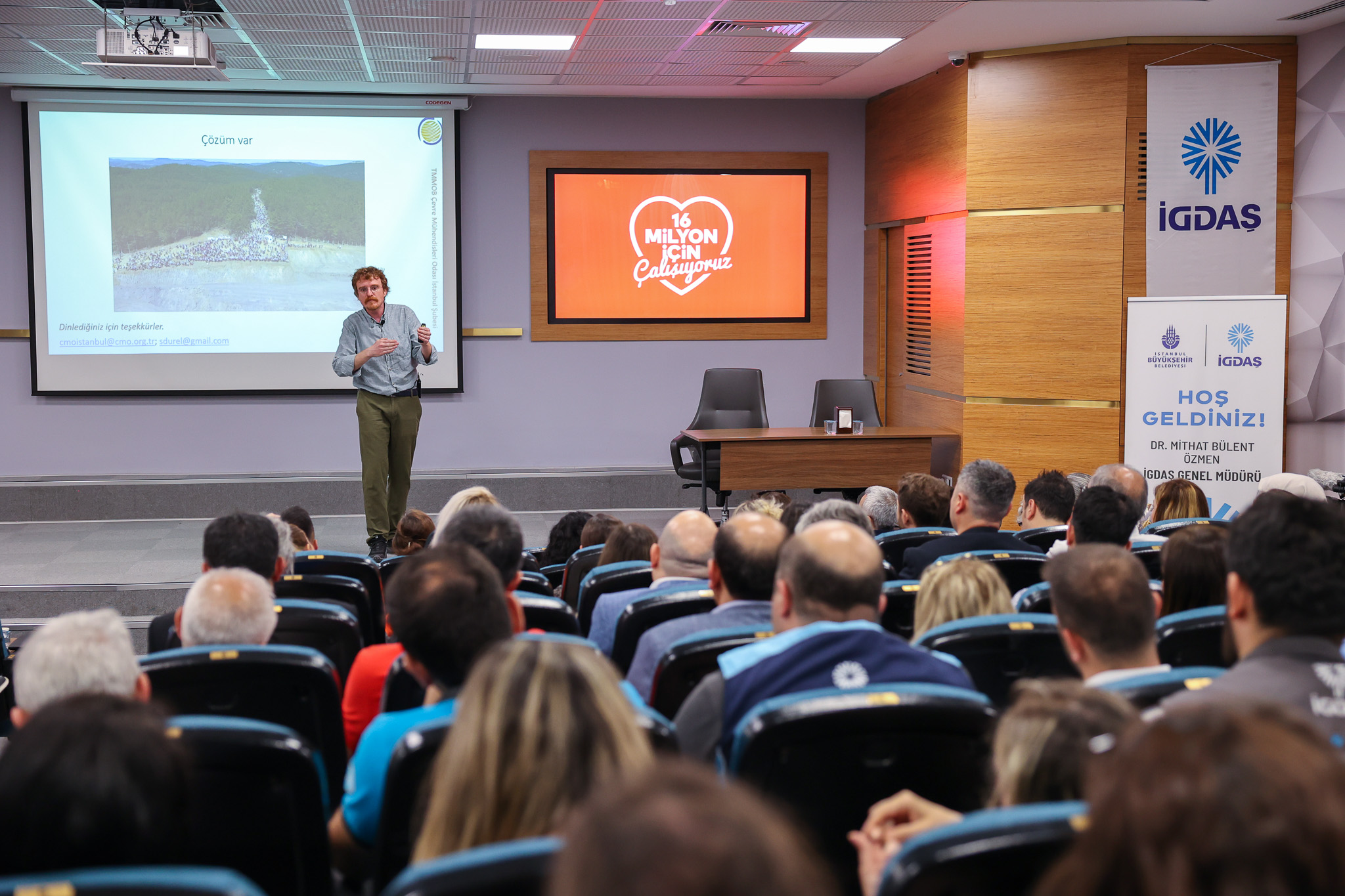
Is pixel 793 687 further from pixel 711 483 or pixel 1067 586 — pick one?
pixel 711 483

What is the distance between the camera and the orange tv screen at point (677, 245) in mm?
8625

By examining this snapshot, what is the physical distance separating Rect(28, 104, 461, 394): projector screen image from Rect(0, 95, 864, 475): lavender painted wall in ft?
0.62

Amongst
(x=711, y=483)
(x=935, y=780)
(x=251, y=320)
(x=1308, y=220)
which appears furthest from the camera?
(x=251, y=320)

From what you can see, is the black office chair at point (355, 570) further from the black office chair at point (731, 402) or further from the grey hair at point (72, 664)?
the black office chair at point (731, 402)

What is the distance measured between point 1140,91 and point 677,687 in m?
5.99

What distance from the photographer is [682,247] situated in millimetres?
8750

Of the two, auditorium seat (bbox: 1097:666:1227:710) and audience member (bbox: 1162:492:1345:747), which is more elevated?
audience member (bbox: 1162:492:1345:747)

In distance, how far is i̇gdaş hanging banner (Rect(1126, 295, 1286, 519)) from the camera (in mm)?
6656

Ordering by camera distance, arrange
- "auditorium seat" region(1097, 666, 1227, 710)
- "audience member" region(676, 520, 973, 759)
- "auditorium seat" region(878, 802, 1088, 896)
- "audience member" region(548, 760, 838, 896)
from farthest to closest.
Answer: "audience member" region(676, 520, 973, 759), "auditorium seat" region(1097, 666, 1227, 710), "auditorium seat" region(878, 802, 1088, 896), "audience member" region(548, 760, 838, 896)

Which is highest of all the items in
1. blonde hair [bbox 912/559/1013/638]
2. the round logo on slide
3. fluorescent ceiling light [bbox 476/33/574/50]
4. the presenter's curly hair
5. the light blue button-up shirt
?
fluorescent ceiling light [bbox 476/33/574/50]

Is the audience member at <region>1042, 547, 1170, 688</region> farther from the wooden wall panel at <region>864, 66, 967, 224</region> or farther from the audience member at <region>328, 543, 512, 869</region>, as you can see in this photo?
the wooden wall panel at <region>864, 66, 967, 224</region>

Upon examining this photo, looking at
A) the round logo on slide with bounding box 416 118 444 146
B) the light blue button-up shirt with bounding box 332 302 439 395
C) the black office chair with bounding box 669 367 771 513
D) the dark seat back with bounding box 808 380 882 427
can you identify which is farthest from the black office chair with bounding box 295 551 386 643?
the round logo on slide with bounding box 416 118 444 146

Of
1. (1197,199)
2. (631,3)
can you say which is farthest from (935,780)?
(1197,199)

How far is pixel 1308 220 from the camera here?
6742mm
